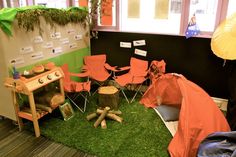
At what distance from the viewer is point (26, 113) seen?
8.64ft

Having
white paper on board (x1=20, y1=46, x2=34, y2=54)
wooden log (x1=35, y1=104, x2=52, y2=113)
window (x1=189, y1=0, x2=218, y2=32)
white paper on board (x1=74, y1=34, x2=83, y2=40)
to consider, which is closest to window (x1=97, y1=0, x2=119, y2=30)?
white paper on board (x1=74, y1=34, x2=83, y2=40)

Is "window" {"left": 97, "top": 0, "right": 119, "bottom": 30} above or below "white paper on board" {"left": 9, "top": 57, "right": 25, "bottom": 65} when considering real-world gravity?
above

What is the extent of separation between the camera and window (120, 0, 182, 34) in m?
3.36

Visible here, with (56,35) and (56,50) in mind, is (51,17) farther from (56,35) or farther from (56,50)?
(56,50)

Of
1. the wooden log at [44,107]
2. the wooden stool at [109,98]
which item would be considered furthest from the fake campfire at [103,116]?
the wooden log at [44,107]

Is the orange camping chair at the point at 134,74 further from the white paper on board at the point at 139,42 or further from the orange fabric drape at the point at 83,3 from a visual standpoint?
the orange fabric drape at the point at 83,3

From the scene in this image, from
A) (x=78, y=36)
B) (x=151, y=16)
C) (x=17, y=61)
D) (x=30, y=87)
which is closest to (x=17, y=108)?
(x=30, y=87)

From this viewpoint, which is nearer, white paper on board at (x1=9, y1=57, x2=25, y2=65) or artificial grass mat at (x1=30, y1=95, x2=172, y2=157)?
artificial grass mat at (x1=30, y1=95, x2=172, y2=157)

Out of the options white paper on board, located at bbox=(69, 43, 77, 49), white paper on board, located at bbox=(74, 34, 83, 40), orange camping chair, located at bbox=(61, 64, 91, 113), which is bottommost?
orange camping chair, located at bbox=(61, 64, 91, 113)

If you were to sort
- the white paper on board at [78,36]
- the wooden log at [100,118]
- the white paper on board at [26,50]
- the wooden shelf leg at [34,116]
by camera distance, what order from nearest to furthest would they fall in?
the wooden shelf leg at [34,116] → the white paper on board at [26,50] → the wooden log at [100,118] → the white paper on board at [78,36]

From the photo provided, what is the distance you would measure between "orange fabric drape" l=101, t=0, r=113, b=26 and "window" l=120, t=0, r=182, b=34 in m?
0.23

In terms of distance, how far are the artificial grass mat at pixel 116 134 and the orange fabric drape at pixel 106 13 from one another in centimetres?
172

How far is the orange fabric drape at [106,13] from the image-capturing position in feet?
12.2

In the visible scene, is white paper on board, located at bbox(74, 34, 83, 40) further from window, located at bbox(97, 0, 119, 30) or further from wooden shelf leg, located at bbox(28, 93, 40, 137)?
wooden shelf leg, located at bbox(28, 93, 40, 137)
